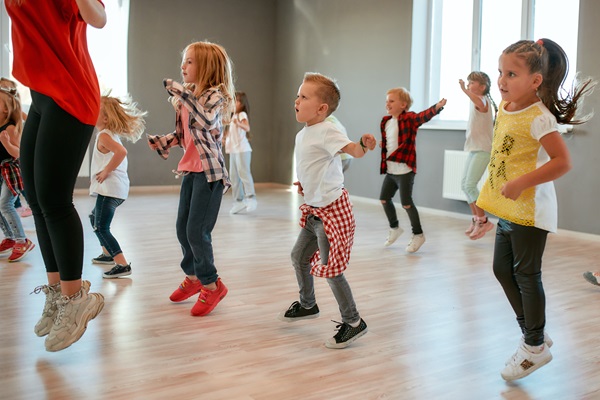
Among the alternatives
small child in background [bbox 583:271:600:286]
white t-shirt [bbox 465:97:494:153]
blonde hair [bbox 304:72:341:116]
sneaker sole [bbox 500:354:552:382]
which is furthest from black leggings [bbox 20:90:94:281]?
white t-shirt [bbox 465:97:494:153]

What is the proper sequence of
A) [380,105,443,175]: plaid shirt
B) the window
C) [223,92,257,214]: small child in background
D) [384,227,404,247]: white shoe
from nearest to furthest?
[380,105,443,175]: plaid shirt < [384,227,404,247]: white shoe < the window < [223,92,257,214]: small child in background

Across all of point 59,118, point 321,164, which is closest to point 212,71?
point 321,164

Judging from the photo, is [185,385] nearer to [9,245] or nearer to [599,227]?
[9,245]

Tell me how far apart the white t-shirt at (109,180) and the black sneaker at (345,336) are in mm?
1537

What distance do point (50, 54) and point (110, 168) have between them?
148 cm

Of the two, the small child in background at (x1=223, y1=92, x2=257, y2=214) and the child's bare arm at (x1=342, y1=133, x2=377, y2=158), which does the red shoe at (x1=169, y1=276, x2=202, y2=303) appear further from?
the small child in background at (x1=223, y1=92, x2=257, y2=214)

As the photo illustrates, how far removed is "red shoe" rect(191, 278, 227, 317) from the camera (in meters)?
2.78

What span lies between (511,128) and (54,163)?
1.36m

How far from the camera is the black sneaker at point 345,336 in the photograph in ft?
7.90

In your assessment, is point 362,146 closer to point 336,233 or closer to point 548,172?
point 336,233

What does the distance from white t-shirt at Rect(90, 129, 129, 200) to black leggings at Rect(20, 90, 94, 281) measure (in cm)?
135

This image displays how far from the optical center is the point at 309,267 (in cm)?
259

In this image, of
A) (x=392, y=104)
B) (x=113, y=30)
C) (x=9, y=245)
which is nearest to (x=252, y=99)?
(x=113, y=30)

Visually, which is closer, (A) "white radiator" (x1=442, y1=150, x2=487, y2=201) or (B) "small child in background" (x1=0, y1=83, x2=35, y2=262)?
(B) "small child in background" (x1=0, y1=83, x2=35, y2=262)
